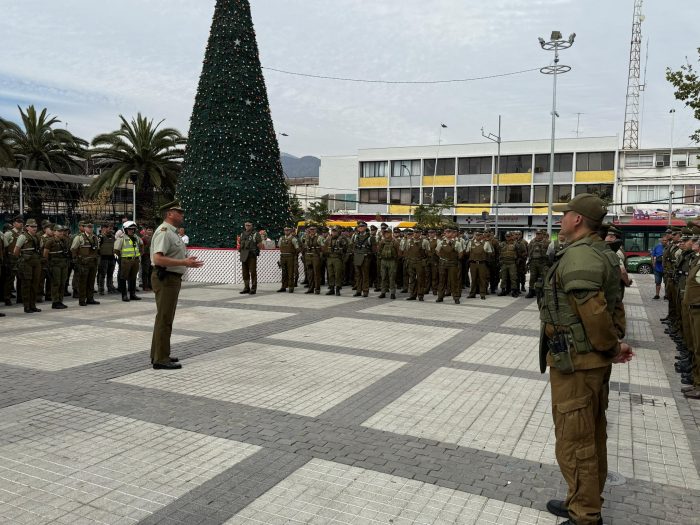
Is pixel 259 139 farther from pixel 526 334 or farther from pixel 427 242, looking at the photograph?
pixel 526 334

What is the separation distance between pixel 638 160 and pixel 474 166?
15341 mm

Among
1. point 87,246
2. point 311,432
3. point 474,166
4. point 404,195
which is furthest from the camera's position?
point 404,195

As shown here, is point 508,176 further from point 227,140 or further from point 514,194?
point 227,140

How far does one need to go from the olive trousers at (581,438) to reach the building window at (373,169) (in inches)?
2416

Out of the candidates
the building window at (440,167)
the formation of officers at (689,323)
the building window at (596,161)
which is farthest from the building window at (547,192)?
the formation of officers at (689,323)

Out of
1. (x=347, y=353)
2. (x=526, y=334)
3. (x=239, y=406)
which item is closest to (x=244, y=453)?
(x=239, y=406)

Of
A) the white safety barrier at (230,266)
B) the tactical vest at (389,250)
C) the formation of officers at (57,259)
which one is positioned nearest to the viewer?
the formation of officers at (57,259)

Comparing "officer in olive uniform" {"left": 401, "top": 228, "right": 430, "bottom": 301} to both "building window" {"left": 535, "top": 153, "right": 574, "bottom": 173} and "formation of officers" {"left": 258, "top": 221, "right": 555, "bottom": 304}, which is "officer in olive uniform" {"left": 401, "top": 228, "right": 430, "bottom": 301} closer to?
"formation of officers" {"left": 258, "top": 221, "right": 555, "bottom": 304}

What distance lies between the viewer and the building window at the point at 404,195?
62062 millimetres

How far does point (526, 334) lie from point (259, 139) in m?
12.0

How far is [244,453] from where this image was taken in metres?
4.30

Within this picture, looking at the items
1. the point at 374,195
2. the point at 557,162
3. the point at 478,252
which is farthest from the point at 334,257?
the point at 374,195

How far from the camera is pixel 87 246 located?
1272cm

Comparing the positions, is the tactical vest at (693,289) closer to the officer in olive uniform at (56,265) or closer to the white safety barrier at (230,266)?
the officer in olive uniform at (56,265)
